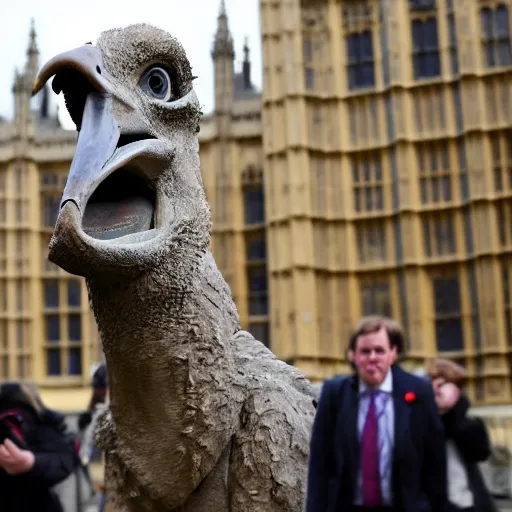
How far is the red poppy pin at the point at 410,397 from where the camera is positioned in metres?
1.64

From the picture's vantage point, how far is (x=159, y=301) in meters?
1.03

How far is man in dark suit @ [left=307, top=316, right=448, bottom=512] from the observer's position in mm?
1522

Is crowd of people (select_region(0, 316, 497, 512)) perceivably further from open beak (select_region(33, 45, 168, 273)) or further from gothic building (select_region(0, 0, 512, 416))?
gothic building (select_region(0, 0, 512, 416))

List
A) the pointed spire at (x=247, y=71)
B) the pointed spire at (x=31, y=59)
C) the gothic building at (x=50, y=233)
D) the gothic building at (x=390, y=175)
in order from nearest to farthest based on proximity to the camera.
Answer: the gothic building at (x=390, y=175), the gothic building at (x=50, y=233), the pointed spire at (x=31, y=59), the pointed spire at (x=247, y=71)

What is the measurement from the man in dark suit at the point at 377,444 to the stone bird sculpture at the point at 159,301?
0.32m

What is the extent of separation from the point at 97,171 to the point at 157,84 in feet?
0.63

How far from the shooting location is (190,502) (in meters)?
1.13

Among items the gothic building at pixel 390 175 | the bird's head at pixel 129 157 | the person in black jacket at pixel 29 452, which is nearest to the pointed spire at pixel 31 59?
the gothic building at pixel 390 175

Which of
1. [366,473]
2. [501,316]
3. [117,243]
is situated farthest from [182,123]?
[501,316]

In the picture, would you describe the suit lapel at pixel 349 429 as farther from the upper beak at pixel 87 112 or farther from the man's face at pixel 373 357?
the upper beak at pixel 87 112

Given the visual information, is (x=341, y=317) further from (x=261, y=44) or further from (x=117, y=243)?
(x=117, y=243)

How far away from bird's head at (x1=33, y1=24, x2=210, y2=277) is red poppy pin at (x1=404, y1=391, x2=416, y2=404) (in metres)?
0.67

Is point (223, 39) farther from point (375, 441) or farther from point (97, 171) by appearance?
point (97, 171)

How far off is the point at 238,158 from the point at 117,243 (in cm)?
1329
